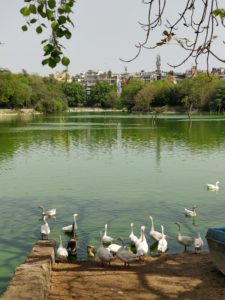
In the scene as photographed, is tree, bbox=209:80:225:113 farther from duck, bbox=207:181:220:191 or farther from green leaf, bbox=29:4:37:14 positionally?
→ green leaf, bbox=29:4:37:14

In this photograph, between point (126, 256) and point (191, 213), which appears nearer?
point (126, 256)

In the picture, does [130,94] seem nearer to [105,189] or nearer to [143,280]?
[105,189]

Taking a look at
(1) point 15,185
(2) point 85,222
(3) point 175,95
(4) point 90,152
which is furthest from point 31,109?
(2) point 85,222

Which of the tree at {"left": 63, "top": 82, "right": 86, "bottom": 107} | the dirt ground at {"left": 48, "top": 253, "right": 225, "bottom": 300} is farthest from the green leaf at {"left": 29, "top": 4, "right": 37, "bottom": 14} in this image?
→ the tree at {"left": 63, "top": 82, "right": 86, "bottom": 107}

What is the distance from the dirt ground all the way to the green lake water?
934 millimetres

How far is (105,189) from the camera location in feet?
49.2

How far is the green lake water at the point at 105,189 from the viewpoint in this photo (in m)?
10.0

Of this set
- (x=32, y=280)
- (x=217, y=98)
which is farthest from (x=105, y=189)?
(x=217, y=98)

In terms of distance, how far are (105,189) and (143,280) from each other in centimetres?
835

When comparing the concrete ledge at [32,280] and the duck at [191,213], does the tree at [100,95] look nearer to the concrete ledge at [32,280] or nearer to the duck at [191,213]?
the duck at [191,213]

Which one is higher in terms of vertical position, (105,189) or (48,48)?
(48,48)

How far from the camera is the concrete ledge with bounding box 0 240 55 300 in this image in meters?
5.42

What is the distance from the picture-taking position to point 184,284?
21.2 feet

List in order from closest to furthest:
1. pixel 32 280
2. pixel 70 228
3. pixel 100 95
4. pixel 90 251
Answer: pixel 32 280 < pixel 90 251 < pixel 70 228 < pixel 100 95
